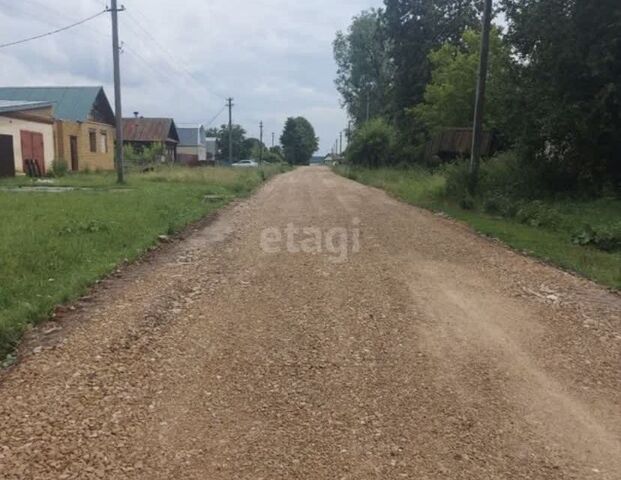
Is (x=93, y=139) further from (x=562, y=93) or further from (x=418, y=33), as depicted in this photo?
Answer: (x=562, y=93)

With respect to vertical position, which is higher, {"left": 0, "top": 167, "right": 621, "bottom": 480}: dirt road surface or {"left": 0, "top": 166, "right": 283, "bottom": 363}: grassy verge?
{"left": 0, "top": 166, "right": 283, "bottom": 363}: grassy verge

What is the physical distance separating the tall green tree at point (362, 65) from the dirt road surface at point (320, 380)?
59165mm

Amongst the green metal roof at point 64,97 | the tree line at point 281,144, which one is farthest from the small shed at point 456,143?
the tree line at point 281,144

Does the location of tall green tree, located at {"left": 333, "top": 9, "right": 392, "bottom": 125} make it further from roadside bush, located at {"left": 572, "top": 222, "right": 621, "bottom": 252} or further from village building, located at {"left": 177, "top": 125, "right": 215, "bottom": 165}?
roadside bush, located at {"left": 572, "top": 222, "right": 621, "bottom": 252}

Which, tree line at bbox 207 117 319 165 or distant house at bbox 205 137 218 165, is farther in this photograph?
tree line at bbox 207 117 319 165

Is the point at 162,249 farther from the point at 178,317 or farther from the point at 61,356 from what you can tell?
the point at 61,356

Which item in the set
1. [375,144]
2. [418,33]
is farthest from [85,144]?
[418,33]

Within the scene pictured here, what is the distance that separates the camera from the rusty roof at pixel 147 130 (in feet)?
197

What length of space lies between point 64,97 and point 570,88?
33.6 meters

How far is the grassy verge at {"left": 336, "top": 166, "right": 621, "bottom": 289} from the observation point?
8.93 meters

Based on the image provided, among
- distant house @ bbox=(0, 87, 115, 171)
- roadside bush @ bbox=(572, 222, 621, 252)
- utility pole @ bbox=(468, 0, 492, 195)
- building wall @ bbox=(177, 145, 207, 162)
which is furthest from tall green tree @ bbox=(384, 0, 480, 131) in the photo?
building wall @ bbox=(177, 145, 207, 162)

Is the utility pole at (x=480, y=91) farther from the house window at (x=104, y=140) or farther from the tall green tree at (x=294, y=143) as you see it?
the tall green tree at (x=294, y=143)

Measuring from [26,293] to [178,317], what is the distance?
69.0 inches

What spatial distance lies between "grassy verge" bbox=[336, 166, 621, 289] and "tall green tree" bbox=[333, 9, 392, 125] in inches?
1905
